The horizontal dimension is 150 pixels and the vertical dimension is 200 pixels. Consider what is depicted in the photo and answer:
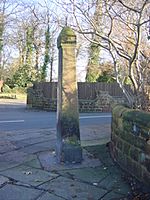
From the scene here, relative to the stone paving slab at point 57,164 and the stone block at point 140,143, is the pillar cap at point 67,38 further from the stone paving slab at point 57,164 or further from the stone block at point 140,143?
→ the stone block at point 140,143

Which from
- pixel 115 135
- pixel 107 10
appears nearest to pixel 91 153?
pixel 115 135

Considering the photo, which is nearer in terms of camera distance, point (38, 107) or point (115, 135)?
point (115, 135)

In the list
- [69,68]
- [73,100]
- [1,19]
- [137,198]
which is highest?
[1,19]

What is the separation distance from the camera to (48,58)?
34.8m

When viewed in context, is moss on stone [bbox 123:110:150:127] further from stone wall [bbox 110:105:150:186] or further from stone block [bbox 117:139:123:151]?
stone block [bbox 117:139:123:151]

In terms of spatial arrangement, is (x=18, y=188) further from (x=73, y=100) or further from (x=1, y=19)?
(x=1, y=19)

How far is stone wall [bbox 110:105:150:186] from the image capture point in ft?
15.4

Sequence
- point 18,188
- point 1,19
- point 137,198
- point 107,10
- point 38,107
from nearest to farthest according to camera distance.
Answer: point 137,198 < point 18,188 < point 107,10 < point 38,107 < point 1,19

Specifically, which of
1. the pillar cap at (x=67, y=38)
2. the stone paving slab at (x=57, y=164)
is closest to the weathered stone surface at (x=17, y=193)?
the stone paving slab at (x=57, y=164)

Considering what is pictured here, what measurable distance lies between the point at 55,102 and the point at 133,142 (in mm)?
16172

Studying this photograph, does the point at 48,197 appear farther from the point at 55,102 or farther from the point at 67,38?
the point at 55,102

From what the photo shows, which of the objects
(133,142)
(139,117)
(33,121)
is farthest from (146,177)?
(33,121)

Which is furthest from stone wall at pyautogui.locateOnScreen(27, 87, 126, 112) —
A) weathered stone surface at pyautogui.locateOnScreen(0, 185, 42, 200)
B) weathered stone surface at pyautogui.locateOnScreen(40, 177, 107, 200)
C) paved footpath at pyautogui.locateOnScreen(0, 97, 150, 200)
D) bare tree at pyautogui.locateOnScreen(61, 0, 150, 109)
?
weathered stone surface at pyautogui.locateOnScreen(0, 185, 42, 200)

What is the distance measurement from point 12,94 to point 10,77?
542 centimetres
